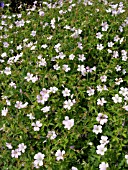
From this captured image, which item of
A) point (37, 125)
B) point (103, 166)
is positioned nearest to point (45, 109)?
point (37, 125)

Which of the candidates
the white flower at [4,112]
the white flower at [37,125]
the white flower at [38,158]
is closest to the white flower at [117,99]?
the white flower at [37,125]

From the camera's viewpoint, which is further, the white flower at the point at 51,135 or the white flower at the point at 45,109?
the white flower at the point at 45,109

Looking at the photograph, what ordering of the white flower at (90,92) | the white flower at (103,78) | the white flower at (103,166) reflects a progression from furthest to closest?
1. the white flower at (103,78)
2. the white flower at (90,92)
3. the white flower at (103,166)

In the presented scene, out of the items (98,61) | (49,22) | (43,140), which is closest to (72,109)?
(43,140)

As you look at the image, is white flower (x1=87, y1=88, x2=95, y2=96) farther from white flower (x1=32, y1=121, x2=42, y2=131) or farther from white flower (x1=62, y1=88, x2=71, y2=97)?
white flower (x1=32, y1=121, x2=42, y2=131)

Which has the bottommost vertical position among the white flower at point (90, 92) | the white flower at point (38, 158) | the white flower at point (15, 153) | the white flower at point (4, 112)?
the white flower at point (38, 158)

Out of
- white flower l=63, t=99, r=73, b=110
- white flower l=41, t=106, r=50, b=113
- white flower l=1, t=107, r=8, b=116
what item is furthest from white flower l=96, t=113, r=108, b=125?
white flower l=1, t=107, r=8, b=116

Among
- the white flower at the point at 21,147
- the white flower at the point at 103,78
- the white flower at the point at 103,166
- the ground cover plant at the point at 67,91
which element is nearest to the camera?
the white flower at the point at 103,166

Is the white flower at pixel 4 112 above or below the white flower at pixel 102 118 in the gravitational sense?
above

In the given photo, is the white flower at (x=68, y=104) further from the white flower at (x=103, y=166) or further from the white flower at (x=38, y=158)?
the white flower at (x=103, y=166)

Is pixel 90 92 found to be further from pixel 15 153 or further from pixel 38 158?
pixel 15 153
